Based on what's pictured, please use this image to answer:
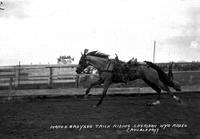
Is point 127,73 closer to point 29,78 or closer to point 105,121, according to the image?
point 105,121

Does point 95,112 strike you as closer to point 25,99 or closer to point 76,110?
point 76,110

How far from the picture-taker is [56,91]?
1514cm

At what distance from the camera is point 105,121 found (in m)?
8.92

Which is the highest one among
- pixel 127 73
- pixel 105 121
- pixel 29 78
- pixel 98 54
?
pixel 98 54

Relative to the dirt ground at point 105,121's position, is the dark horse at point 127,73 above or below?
above

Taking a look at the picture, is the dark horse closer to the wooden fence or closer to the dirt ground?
the dirt ground

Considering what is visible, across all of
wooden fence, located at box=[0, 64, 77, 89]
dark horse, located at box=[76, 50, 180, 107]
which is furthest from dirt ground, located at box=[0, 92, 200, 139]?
wooden fence, located at box=[0, 64, 77, 89]

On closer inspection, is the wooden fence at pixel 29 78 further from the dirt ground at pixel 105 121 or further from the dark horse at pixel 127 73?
the dirt ground at pixel 105 121

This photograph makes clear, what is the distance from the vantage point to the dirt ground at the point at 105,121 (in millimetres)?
7855

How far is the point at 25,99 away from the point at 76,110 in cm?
508

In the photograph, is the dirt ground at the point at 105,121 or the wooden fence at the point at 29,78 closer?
the dirt ground at the point at 105,121

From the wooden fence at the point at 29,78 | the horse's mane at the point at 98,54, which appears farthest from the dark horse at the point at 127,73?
the wooden fence at the point at 29,78

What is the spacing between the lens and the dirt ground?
7.86 m

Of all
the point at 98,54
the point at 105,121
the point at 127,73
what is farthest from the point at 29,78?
the point at 105,121
